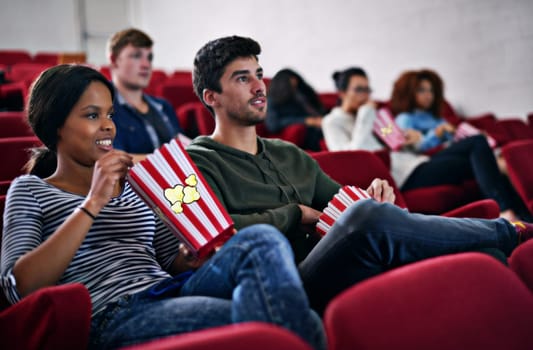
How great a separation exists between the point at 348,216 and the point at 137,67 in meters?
1.31

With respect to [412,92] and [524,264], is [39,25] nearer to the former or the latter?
[412,92]

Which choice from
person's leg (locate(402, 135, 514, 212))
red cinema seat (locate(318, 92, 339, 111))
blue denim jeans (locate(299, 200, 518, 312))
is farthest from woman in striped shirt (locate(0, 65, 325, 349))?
red cinema seat (locate(318, 92, 339, 111))

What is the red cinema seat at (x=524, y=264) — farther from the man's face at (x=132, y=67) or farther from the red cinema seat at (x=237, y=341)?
the man's face at (x=132, y=67)

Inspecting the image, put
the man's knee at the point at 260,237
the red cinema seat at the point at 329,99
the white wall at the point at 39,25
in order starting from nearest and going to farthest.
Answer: the man's knee at the point at 260,237 < the red cinema seat at the point at 329,99 < the white wall at the point at 39,25

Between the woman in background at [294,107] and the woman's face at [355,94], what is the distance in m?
0.26

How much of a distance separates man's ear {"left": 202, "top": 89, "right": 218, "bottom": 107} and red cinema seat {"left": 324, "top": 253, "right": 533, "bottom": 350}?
797mm

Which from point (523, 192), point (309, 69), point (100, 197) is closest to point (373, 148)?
point (523, 192)

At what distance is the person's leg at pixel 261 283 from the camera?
0.73 metres

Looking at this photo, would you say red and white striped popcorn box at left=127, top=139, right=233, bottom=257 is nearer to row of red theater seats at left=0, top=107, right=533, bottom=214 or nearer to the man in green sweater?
the man in green sweater

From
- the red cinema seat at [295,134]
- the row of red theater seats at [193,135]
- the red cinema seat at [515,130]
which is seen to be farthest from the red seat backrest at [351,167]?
the red cinema seat at [515,130]

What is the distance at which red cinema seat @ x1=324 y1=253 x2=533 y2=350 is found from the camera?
559 mm

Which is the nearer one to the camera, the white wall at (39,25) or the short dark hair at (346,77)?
the short dark hair at (346,77)

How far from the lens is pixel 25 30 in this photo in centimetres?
634

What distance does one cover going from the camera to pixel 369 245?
0.93 metres
